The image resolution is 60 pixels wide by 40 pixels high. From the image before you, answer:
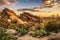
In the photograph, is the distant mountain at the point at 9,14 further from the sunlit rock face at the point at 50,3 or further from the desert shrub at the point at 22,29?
the sunlit rock face at the point at 50,3

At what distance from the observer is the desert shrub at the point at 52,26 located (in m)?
5.21

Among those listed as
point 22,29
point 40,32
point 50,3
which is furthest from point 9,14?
point 50,3

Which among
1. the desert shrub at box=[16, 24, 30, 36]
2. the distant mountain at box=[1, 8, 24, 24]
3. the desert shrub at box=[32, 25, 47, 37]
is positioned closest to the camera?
the desert shrub at box=[32, 25, 47, 37]

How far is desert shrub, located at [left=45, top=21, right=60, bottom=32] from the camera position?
5206 mm

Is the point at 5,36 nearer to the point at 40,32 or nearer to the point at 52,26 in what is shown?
the point at 40,32

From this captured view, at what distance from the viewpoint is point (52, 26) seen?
527 centimetres

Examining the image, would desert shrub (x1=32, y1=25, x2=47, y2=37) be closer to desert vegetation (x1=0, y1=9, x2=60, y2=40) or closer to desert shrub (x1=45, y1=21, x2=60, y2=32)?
desert vegetation (x1=0, y1=9, x2=60, y2=40)

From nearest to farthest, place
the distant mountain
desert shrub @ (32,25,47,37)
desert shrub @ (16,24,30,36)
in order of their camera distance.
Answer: desert shrub @ (32,25,47,37)
desert shrub @ (16,24,30,36)
the distant mountain

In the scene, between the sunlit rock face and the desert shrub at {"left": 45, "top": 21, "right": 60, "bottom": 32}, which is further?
the sunlit rock face

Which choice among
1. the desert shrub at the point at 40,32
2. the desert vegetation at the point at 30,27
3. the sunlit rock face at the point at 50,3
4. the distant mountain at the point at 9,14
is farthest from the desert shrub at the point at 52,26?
the distant mountain at the point at 9,14

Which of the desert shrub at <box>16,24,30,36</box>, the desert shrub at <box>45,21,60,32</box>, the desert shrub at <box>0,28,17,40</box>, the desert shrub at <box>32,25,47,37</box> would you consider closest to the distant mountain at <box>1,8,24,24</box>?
the desert shrub at <box>16,24,30,36</box>

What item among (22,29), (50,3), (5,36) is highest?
(50,3)

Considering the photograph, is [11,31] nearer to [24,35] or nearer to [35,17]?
[24,35]

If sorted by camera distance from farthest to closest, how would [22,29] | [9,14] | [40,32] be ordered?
[9,14] → [22,29] → [40,32]
